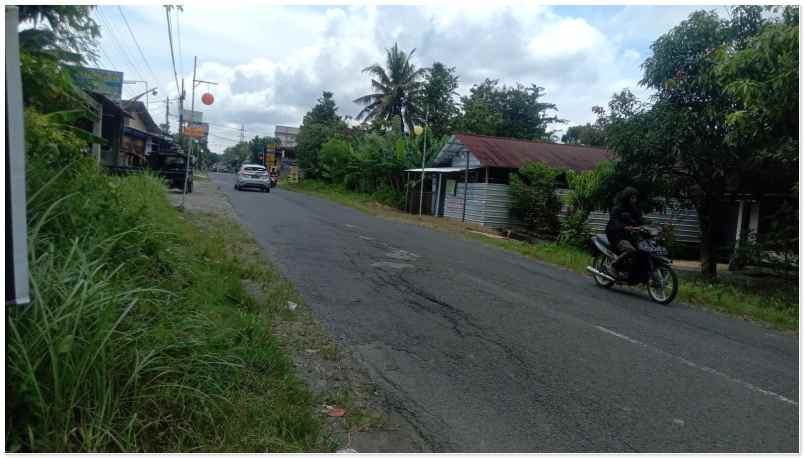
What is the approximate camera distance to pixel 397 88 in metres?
42.8

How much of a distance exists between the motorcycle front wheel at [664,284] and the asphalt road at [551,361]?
0.76 ft

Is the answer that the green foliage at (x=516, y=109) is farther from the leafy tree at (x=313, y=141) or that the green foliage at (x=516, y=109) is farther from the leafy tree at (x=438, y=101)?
the leafy tree at (x=313, y=141)

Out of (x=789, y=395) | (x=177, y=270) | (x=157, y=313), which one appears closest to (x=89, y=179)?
(x=177, y=270)

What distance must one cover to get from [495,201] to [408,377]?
18689 mm

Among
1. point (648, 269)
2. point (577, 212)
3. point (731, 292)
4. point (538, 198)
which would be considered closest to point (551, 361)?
point (648, 269)

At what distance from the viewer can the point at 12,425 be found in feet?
10.2

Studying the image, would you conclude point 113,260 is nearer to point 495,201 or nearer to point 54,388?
point 54,388

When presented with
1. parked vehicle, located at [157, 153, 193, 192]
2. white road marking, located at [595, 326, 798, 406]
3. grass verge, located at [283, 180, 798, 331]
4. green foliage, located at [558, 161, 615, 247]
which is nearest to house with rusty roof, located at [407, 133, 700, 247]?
green foliage, located at [558, 161, 615, 247]

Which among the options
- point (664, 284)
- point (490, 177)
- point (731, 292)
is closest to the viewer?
point (664, 284)

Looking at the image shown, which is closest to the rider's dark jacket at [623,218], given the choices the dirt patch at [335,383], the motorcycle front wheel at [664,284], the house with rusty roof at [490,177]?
the motorcycle front wheel at [664,284]

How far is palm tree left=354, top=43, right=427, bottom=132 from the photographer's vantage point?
141 ft

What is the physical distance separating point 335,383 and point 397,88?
3929 centimetres

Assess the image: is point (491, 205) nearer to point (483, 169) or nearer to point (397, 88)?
point (483, 169)

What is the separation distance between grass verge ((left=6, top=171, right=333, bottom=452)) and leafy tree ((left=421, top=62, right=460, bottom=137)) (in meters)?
38.0
